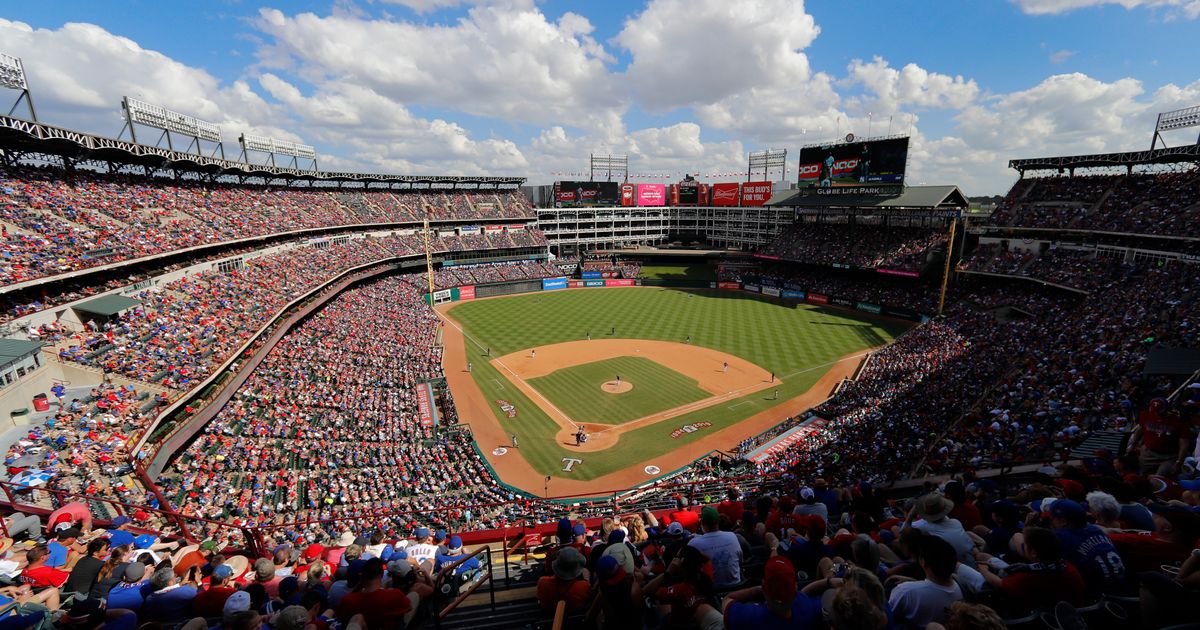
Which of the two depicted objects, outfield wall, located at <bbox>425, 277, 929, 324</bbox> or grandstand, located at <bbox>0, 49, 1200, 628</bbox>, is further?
outfield wall, located at <bbox>425, 277, 929, 324</bbox>

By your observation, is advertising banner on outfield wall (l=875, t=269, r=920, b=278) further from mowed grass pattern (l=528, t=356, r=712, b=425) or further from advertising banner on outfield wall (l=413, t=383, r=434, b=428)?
advertising banner on outfield wall (l=413, t=383, r=434, b=428)

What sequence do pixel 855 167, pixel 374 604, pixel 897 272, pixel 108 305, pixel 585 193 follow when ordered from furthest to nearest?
pixel 585 193
pixel 855 167
pixel 897 272
pixel 108 305
pixel 374 604

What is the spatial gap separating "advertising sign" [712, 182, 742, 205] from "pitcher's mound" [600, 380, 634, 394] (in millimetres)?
58381

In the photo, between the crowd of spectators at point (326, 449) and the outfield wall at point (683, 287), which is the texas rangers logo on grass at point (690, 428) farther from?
the outfield wall at point (683, 287)

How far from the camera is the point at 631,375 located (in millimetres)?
36812

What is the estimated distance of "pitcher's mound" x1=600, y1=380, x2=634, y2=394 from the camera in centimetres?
3369

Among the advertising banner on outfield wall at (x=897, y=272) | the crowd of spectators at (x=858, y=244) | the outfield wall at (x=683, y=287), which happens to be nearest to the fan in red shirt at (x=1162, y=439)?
the outfield wall at (x=683, y=287)

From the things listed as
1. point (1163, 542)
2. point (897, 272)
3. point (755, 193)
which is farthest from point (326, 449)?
point (755, 193)

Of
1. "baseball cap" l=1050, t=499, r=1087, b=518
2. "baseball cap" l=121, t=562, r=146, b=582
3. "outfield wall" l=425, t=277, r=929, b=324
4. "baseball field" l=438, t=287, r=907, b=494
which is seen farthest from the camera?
"outfield wall" l=425, t=277, r=929, b=324

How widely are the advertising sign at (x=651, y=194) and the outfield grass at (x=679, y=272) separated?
626 inches

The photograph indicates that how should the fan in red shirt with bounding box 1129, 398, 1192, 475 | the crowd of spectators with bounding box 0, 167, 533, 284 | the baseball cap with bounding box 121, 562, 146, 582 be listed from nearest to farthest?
the baseball cap with bounding box 121, 562, 146, 582
the fan in red shirt with bounding box 1129, 398, 1192, 475
the crowd of spectators with bounding box 0, 167, 533, 284

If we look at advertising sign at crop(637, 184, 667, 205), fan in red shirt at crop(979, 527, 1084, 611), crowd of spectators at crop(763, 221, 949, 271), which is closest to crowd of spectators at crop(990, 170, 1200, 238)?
crowd of spectators at crop(763, 221, 949, 271)

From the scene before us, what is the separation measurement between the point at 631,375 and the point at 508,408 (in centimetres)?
1000

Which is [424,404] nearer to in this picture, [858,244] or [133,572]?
[133,572]
